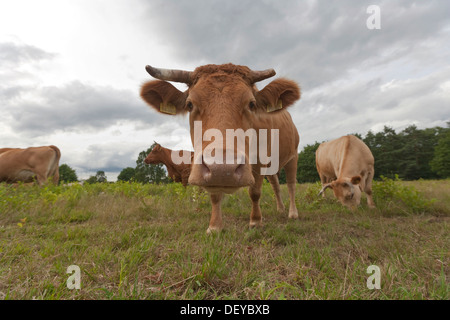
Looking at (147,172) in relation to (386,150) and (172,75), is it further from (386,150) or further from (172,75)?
(386,150)

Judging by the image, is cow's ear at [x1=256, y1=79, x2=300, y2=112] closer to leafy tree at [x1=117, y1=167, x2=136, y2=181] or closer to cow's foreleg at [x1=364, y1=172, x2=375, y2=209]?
cow's foreleg at [x1=364, y1=172, x2=375, y2=209]

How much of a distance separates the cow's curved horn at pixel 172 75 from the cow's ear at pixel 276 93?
1.03 meters

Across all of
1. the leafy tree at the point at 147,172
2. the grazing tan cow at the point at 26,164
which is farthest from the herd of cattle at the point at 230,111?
the leafy tree at the point at 147,172

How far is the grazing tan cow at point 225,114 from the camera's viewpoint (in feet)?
6.45

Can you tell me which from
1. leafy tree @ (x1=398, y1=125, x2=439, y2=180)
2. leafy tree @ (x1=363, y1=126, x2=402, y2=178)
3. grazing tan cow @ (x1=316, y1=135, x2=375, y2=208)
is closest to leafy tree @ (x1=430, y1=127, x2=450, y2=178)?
leafy tree @ (x1=398, y1=125, x2=439, y2=180)

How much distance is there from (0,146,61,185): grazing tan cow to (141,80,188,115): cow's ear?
926 centimetres

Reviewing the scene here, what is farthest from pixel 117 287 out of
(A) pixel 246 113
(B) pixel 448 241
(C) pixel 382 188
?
(C) pixel 382 188

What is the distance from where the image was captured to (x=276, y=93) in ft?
10.9

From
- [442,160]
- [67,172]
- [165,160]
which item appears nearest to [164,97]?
[165,160]

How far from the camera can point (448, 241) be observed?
2709 mm

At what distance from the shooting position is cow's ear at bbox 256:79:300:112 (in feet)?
10.8

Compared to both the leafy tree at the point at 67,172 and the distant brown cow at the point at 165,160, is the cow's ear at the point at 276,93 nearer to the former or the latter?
the distant brown cow at the point at 165,160

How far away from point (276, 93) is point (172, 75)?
1.49 m
